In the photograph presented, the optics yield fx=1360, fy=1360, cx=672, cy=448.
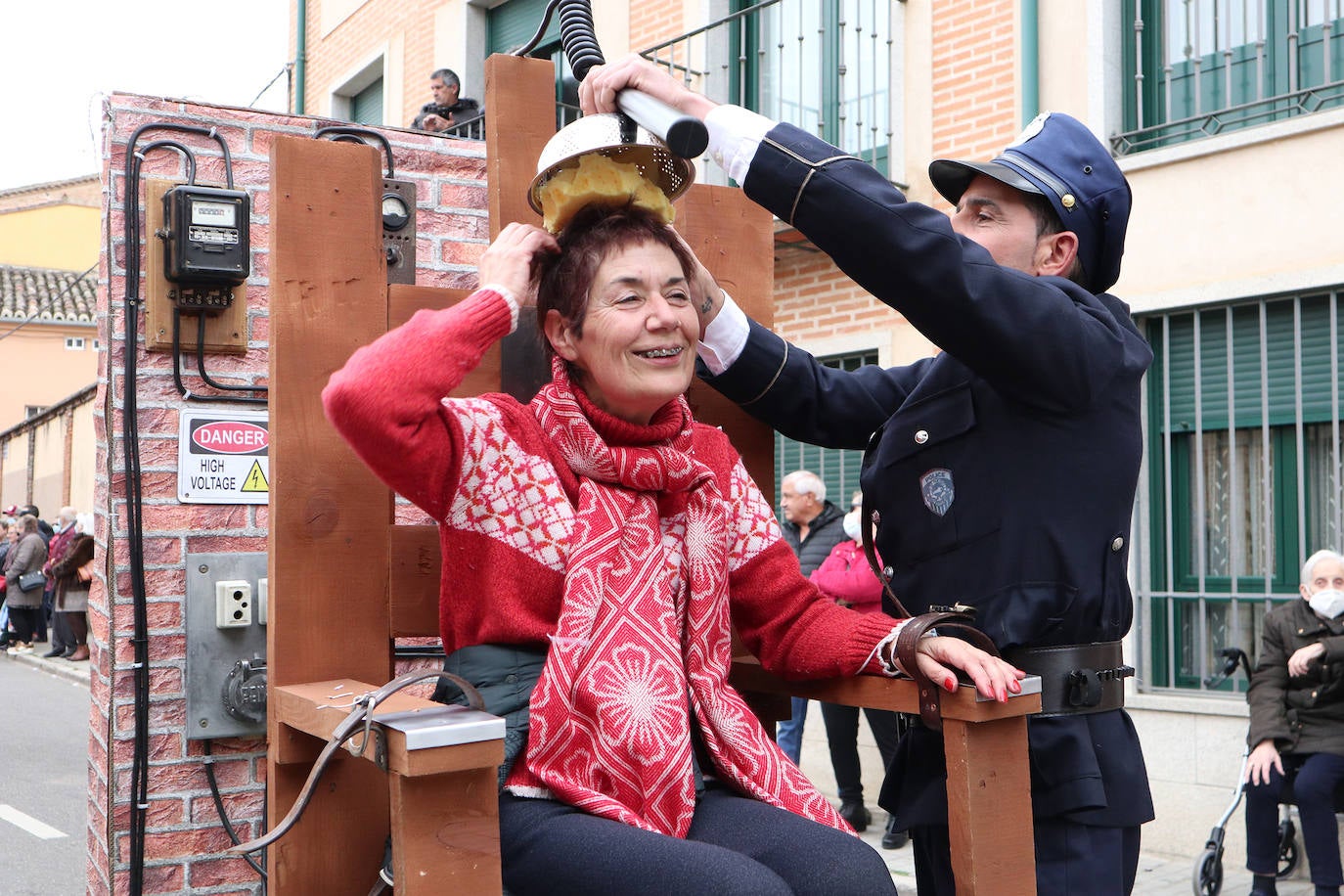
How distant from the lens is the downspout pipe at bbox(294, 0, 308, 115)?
1557 cm

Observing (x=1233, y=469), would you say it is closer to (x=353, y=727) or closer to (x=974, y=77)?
(x=974, y=77)

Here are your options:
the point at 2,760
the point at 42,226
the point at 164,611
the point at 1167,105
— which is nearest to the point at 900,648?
the point at 164,611

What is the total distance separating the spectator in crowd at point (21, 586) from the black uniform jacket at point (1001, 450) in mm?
17594

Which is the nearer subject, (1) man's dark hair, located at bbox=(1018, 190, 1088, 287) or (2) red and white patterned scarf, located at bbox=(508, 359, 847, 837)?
(2) red and white patterned scarf, located at bbox=(508, 359, 847, 837)

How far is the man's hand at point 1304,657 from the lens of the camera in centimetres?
592

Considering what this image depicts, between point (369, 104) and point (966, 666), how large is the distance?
44.9 feet

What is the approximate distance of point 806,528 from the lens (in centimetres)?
817

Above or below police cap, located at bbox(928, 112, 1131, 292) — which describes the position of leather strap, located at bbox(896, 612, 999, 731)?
below

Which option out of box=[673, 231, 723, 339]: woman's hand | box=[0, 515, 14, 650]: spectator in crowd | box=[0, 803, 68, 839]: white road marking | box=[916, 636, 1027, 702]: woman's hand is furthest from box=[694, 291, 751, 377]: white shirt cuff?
box=[0, 515, 14, 650]: spectator in crowd

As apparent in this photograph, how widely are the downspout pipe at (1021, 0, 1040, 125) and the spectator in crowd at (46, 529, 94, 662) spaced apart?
12069 millimetres

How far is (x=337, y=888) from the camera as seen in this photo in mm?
2510

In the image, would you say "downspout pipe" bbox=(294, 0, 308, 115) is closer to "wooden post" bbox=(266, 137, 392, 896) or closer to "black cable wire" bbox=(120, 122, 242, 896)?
"black cable wire" bbox=(120, 122, 242, 896)

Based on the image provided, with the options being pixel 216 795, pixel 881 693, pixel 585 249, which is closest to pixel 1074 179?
pixel 585 249

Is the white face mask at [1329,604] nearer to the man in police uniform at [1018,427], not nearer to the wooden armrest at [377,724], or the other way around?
the man in police uniform at [1018,427]
